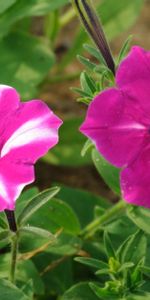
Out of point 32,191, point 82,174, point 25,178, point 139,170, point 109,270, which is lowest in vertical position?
point 82,174

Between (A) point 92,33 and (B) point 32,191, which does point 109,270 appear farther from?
(A) point 92,33

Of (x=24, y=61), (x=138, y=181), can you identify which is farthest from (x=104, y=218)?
(x=24, y=61)

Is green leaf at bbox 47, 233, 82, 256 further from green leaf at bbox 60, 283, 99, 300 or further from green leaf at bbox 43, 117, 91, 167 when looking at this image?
green leaf at bbox 43, 117, 91, 167

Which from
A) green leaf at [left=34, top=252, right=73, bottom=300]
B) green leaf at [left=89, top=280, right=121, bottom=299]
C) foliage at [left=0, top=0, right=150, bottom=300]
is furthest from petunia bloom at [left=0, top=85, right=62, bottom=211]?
green leaf at [left=34, top=252, right=73, bottom=300]

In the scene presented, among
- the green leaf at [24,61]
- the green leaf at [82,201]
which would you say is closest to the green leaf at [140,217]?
the green leaf at [82,201]

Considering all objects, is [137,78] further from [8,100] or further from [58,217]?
[58,217]

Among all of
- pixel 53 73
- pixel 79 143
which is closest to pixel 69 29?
pixel 53 73
